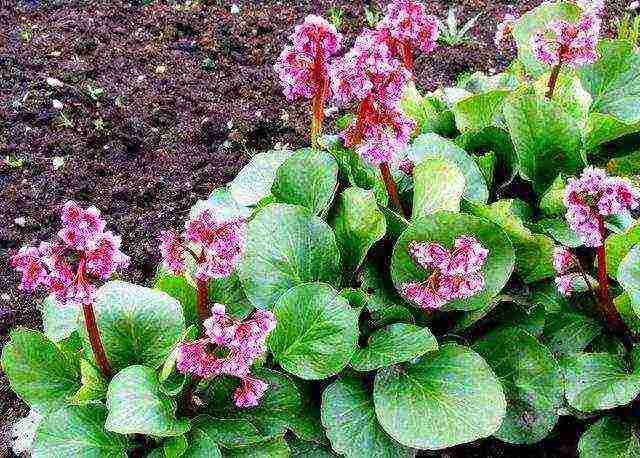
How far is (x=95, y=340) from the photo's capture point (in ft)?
6.40

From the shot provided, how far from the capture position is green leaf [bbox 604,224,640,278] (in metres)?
2.16

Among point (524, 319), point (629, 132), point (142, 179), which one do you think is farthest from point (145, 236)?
point (629, 132)

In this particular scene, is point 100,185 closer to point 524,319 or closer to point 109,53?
point 109,53

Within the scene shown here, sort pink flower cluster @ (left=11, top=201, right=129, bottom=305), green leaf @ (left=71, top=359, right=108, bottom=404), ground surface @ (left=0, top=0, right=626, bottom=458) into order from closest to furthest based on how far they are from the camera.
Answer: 1. pink flower cluster @ (left=11, top=201, right=129, bottom=305)
2. green leaf @ (left=71, top=359, right=108, bottom=404)
3. ground surface @ (left=0, top=0, right=626, bottom=458)

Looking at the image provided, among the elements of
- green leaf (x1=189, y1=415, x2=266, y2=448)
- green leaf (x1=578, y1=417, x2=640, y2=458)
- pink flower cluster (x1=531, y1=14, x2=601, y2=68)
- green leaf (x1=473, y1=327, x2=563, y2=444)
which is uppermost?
pink flower cluster (x1=531, y1=14, x2=601, y2=68)

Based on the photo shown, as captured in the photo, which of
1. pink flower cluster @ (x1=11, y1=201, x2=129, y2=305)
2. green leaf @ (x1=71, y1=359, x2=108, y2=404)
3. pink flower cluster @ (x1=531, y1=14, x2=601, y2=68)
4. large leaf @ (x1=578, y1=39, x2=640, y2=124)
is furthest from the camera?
large leaf @ (x1=578, y1=39, x2=640, y2=124)

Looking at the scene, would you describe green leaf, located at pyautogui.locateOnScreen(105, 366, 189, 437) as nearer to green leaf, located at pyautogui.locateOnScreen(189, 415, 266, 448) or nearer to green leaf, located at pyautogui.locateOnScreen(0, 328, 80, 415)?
green leaf, located at pyautogui.locateOnScreen(189, 415, 266, 448)

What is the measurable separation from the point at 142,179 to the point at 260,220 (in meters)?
1.48

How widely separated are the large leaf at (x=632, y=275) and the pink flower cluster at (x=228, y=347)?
2.83 ft

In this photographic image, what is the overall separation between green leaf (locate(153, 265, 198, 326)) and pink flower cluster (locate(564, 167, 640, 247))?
991mm

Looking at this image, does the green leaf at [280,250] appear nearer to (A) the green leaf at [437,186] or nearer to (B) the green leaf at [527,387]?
(A) the green leaf at [437,186]

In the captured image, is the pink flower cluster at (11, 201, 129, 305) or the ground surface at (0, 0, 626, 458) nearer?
the pink flower cluster at (11, 201, 129, 305)

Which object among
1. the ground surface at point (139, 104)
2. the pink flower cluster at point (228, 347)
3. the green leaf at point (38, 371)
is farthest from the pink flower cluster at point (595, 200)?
the ground surface at point (139, 104)

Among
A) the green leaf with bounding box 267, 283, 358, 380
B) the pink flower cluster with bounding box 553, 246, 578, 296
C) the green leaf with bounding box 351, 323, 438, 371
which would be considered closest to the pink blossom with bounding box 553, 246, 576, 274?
the pink flower cluster with bounding box 553, 246, 578, 296
